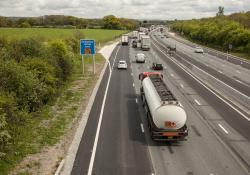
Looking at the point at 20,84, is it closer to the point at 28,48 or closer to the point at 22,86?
the point at 22,86

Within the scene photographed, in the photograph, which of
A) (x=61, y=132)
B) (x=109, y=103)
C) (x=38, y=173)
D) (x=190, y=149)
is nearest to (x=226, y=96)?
(x=109, y=103)

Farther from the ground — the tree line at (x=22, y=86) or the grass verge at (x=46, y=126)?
the tree line at (x=22, y=86)

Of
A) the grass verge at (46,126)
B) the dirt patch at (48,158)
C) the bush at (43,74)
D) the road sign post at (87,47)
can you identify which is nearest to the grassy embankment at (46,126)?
the grass verge at (46,126)

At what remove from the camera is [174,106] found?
72.6ft

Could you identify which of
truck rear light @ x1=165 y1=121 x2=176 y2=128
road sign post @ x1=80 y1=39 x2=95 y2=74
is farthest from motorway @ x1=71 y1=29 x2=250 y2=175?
road sign post @ x1=80 y1=39 x2=95 y2=74

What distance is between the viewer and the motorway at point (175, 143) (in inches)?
766

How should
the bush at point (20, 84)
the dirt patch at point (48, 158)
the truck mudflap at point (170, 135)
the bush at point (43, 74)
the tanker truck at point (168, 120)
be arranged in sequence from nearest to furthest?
the dirt patch at point (48, 158)
the tanker truck at point (168, 120)
the truck mudflap at point (170, 135)
the bush at point (20, 84)
the bush at point (43, 74)

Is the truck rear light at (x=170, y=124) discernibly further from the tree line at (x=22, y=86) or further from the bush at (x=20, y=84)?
the bush at (x=20, y=84)

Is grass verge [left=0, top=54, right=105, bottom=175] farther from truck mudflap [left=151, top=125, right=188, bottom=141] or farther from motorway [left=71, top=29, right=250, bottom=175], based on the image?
truck mudflap [left=151, top=125, right=188, bottom=141]

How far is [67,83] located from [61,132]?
19994 mm

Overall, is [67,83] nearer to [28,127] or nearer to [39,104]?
[39,104]

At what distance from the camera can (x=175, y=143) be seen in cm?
2336

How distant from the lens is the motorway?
19.5 meters

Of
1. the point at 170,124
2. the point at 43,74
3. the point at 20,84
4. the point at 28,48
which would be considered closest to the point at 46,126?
the point at 20,84
